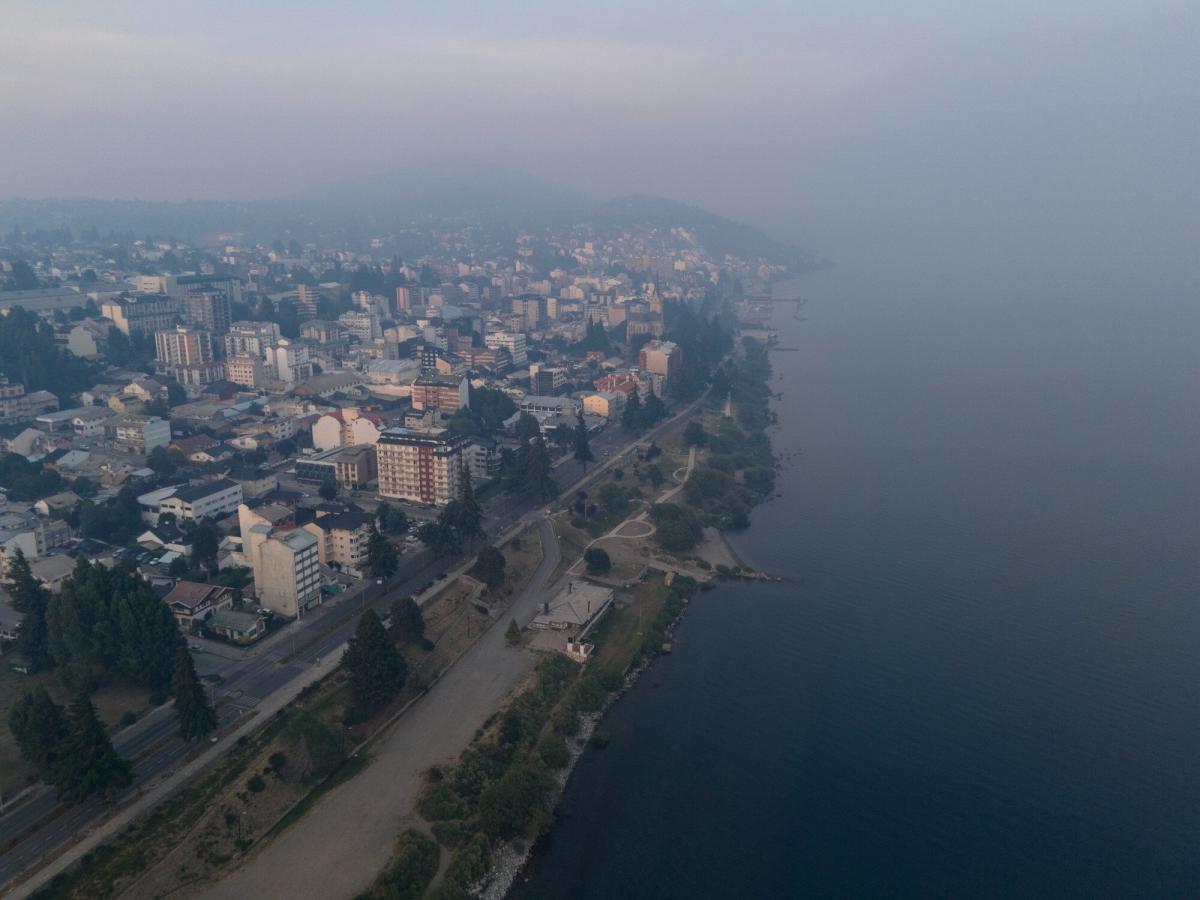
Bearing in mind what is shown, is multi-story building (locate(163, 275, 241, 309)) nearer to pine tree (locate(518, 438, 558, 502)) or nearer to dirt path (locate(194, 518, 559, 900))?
pine tree (locate(518, 438, 558, 502))

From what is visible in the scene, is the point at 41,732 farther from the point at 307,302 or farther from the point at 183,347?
the point at 307,302

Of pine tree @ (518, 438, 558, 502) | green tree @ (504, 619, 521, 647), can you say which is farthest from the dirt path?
pine tree @ (518, 438, 558, 502)

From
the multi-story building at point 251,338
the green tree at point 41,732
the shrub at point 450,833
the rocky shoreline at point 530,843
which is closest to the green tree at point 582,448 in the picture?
the rocky shoreline at point 530,843

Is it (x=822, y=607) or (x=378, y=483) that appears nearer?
(x=822, y=607)

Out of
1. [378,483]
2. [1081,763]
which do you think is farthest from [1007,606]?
[378,483]

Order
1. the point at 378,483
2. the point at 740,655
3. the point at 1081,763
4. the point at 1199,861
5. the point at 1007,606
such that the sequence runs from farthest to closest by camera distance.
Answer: the point at 378,483 < the point at 1007,606 < the point at 740,655 < the point at 1081,763 < the point at 1199,861

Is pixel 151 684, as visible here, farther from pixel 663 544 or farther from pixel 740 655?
pixel 663 544

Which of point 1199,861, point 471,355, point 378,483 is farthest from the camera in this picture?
point 471,355

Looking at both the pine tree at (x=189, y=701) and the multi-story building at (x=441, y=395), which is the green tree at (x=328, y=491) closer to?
the multi-story building at (x=441, y=395)
